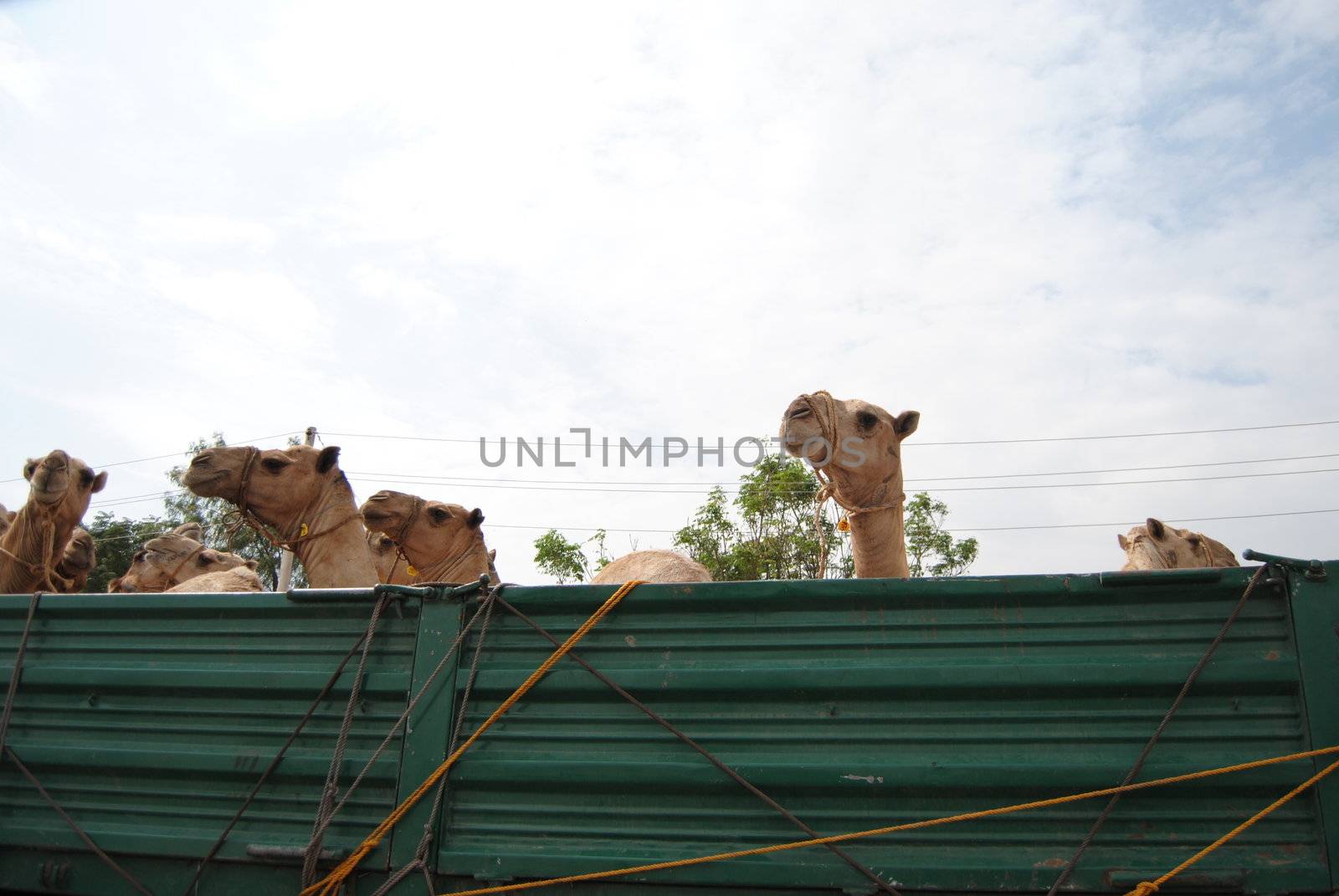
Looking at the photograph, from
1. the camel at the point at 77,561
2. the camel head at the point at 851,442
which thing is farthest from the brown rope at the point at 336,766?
the camel at the point at 77,561

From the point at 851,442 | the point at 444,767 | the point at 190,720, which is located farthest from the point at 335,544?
the point at 444,767

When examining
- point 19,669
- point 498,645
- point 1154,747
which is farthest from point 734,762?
point 19,669

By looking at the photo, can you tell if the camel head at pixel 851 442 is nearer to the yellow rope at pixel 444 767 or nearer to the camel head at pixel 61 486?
the yellow rope at pixel 444 767

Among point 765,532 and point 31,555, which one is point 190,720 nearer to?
point 31,555

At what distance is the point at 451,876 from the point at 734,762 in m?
0.98

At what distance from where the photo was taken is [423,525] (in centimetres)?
760

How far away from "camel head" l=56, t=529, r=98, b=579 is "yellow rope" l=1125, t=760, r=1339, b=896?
30.1 ft

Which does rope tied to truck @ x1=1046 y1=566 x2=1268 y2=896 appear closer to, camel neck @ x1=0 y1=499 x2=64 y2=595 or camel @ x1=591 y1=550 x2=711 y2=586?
camel @ x1=591 y1=550 x2=711 y2=586

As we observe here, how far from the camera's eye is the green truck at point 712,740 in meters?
3.00

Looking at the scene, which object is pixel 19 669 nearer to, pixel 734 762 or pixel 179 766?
pixel 179 766

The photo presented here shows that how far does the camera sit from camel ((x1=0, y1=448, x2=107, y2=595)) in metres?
8.41

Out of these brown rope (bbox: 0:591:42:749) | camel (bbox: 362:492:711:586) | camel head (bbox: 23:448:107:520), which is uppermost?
camel head (bbox: 23:448:107:520)

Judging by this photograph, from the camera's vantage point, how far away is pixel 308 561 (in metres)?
7.08

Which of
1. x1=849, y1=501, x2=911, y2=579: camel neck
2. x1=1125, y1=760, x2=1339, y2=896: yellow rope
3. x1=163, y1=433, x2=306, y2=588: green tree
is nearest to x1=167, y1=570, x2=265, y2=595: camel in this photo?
x1=849, y1=501, x2=911, y2=579: camel neck
